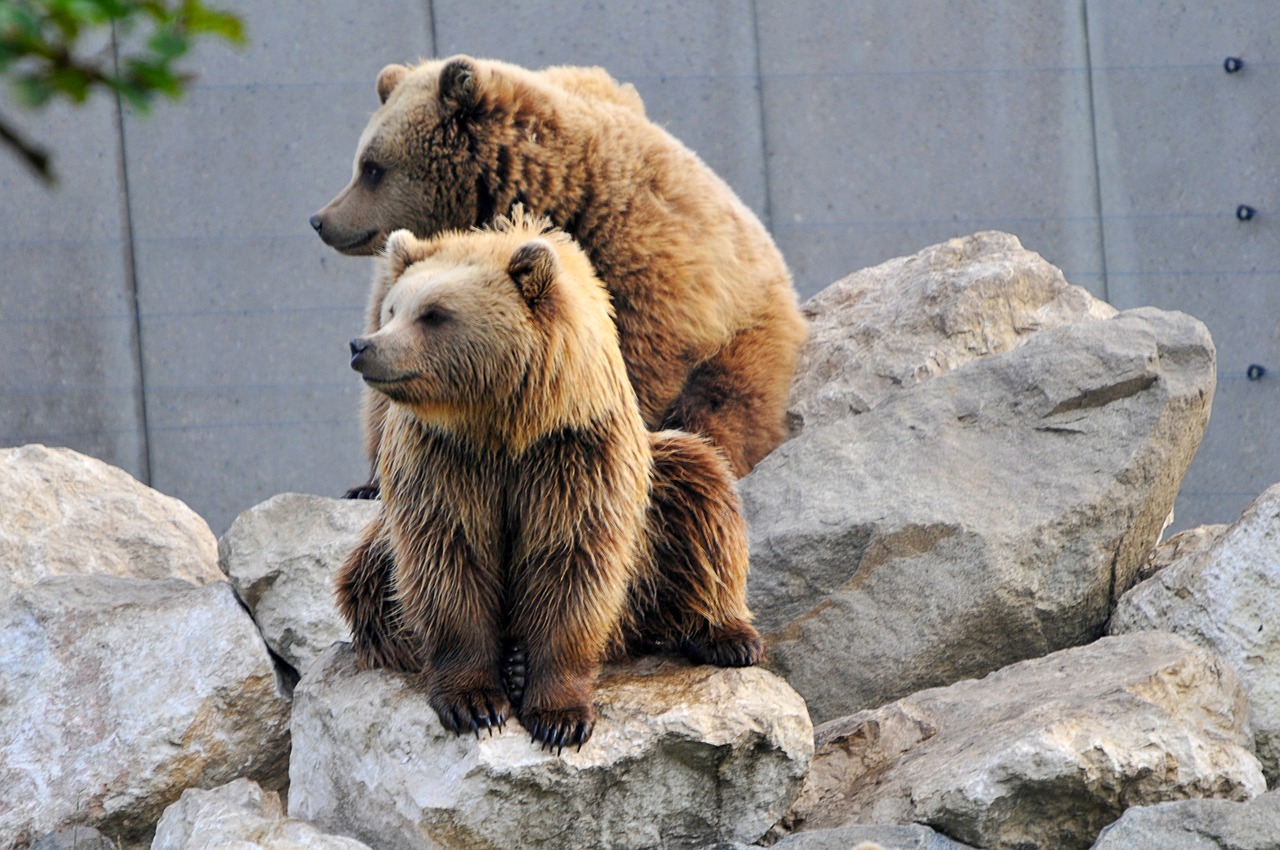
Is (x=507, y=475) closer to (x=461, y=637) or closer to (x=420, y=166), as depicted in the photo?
(x=461, y=637)

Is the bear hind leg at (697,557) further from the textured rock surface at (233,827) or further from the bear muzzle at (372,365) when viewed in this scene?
the textured rock surface at (233,827)

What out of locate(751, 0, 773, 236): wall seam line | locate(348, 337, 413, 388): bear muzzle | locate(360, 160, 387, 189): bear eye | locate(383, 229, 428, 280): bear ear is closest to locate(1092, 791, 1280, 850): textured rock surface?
locate(348, 337, 413, 388): bear muzzle

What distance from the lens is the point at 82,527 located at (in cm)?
545

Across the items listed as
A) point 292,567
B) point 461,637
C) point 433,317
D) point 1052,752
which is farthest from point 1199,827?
point 292,567

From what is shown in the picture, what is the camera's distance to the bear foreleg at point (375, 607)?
3.79m

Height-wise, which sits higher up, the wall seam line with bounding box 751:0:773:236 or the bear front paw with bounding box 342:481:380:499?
the wall seam line with bounding box 751:0:773:236

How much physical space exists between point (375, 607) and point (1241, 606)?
2452 mm

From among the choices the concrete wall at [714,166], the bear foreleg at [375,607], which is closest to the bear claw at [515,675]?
the bear foreleg at [375,607]

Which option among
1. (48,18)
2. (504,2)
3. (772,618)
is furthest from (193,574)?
(48,18)

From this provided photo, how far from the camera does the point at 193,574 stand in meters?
5.55

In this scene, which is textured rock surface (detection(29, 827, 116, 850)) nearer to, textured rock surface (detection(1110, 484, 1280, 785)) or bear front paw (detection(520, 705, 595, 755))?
bear front paw (detection(520, 705, 595, 755))

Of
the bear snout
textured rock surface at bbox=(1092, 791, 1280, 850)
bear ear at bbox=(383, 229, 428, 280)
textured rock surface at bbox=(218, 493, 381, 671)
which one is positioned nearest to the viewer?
textured rock surface at bbox=(1092, 791, 1280, 850)

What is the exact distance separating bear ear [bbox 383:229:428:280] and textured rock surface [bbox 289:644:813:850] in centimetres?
105

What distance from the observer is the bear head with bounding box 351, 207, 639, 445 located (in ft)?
11.0
